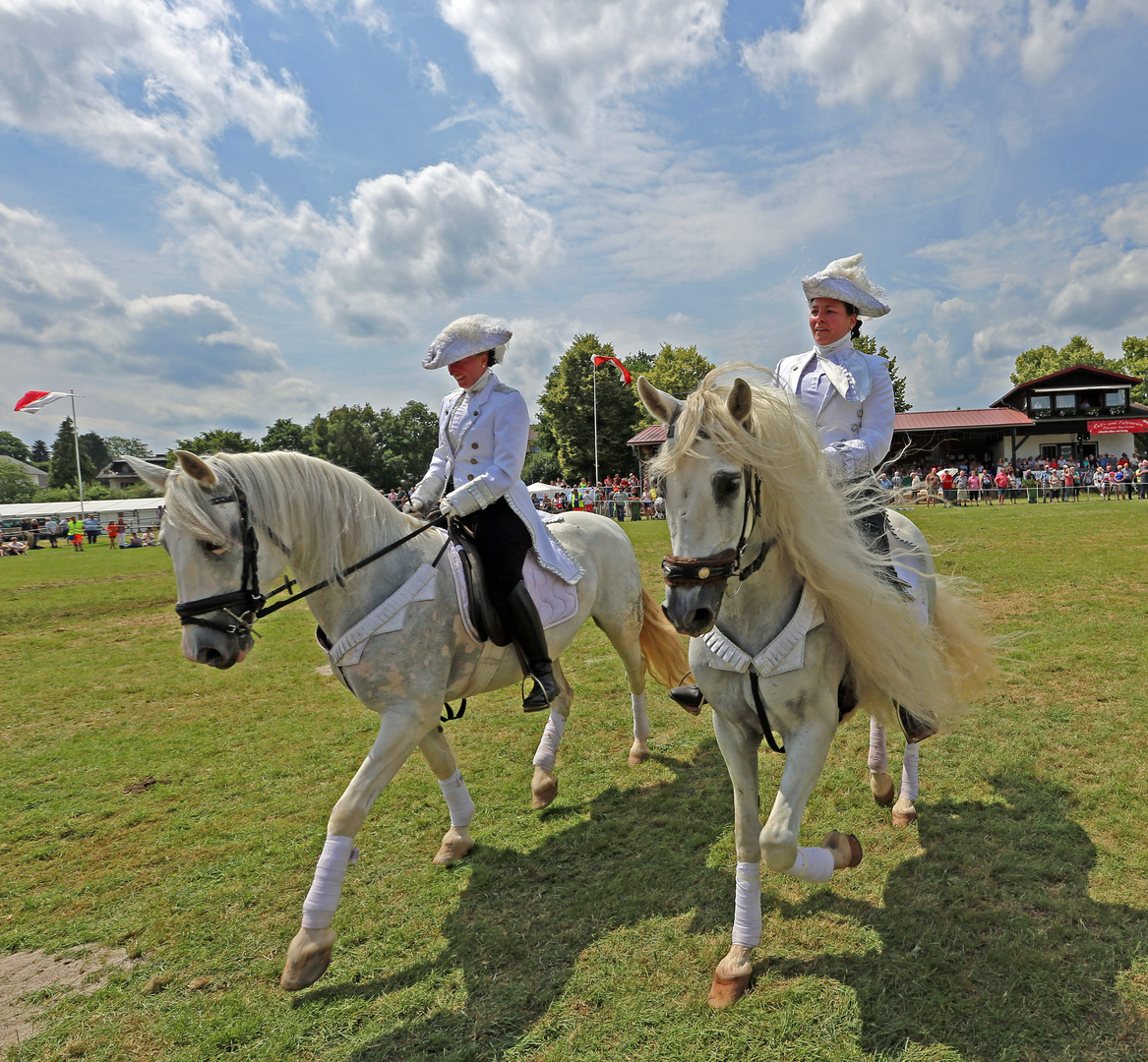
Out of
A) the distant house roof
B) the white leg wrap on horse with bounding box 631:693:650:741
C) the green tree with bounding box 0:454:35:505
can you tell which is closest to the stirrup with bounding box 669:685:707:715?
the white leg wrap on horse with bounding box 631:693:650:741

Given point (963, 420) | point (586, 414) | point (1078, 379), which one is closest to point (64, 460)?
point (586, 414)

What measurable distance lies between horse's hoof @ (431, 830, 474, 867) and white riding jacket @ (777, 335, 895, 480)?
10.3 ft

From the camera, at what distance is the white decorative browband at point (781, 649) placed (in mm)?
2750

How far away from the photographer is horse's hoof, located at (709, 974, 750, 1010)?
9.05ft

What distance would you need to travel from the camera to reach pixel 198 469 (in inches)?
115

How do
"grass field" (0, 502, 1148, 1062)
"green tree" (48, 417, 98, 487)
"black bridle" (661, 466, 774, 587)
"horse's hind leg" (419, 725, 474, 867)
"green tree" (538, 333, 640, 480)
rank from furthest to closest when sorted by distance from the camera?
"green tree" (48, 417, 98, 487), "green tree" (538, 333, 640, 480), "horse's hind leg" (419, 725, 474, 867), "grass field" (0, 502, 1148, 1062), "black bridle" (661, 466, 774, 587)

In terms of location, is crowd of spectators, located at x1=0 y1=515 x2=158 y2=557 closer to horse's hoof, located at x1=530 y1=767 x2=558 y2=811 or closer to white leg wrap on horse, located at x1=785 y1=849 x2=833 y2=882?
horse's hoof, located at x1=530 y1=767 x2=558 y2=811

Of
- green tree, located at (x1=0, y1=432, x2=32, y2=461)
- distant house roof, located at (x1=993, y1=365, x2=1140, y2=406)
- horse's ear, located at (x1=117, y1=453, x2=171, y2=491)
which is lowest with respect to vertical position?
horse's ear, located at (x1=117, y1=453, x2=171, y2=491)

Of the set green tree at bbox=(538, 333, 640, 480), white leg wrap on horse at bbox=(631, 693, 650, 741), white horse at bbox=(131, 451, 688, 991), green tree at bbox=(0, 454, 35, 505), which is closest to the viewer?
white horse at bbox=(131, 451, 688, 991)

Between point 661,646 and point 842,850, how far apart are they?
272cm

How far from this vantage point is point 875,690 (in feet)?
10.2

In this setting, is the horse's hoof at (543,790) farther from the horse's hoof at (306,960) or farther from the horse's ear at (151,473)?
the horse's ear at (151,473)

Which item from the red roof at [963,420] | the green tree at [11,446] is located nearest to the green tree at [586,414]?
the red roof at [963,420]

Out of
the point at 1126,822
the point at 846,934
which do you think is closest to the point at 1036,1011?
the point at 846,934
